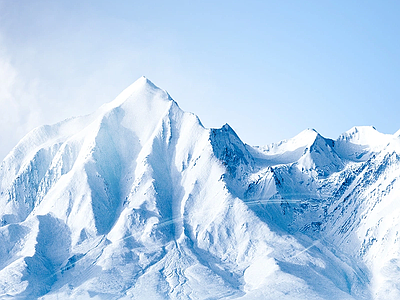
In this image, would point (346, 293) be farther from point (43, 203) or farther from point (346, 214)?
point (43, 203)

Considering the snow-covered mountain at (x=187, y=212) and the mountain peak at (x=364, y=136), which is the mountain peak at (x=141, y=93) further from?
the mountain peak at (x=364, y=136)

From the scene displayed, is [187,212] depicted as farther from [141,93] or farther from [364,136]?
[364,136]

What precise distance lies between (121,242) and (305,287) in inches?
1523

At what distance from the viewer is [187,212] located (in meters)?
143

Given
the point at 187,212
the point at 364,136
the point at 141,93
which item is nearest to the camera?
the point at 187,212

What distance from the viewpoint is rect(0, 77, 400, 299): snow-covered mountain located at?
12464 cm

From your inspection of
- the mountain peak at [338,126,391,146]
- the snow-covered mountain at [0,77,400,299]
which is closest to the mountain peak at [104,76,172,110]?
the snow-covered mountain at [0,77,400,299]

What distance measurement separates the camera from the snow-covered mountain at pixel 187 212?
409 feet

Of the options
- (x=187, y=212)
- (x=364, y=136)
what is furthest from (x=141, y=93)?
(x=364, y=136)

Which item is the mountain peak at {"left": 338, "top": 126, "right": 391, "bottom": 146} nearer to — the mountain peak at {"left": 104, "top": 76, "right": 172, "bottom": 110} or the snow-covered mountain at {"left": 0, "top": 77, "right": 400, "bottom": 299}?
the snow-covered mountain at {"left": 0, "top": 77, "right": 400, "bottom": 299}

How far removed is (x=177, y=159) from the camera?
157 m

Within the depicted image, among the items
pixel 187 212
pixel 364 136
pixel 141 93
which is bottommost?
pixel 187 212

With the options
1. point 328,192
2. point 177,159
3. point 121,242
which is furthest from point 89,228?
point 328,192

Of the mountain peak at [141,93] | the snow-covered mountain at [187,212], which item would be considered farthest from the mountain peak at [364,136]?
the mountain peak at [141,93]
